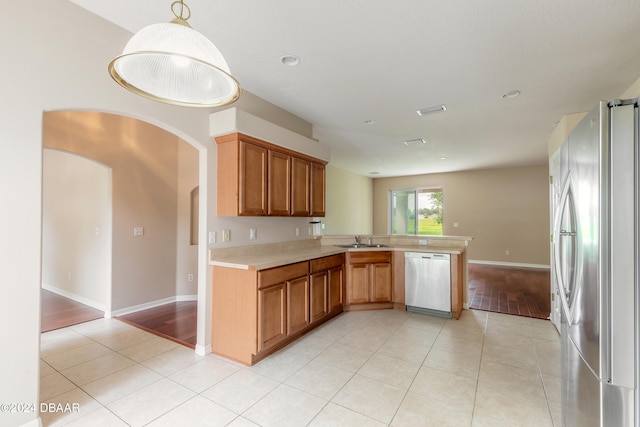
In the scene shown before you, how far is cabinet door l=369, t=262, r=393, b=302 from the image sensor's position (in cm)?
419

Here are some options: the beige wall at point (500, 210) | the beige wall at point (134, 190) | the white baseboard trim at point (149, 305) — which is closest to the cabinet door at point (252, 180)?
the beige wall at point (134, 190)

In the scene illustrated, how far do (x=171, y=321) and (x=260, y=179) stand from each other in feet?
7.57

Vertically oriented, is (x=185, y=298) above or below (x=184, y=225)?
below

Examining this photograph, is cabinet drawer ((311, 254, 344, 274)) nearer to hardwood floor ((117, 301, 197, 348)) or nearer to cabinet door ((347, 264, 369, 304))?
cabinet door ((347, 264, 369, 304))

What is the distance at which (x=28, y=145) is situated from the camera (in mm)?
1787

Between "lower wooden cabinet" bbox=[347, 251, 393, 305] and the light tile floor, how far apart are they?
2.37 ft

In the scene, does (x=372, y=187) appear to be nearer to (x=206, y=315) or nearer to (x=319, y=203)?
(x=319, y=203)

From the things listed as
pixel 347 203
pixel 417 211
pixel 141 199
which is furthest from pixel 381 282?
pixel 417 211

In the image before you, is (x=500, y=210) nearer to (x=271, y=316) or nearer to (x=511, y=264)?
(x=511, y=264)

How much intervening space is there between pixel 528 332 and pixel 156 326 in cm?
451

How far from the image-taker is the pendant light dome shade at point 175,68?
3.60 ft

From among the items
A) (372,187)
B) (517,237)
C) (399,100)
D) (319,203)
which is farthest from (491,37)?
(372,187)

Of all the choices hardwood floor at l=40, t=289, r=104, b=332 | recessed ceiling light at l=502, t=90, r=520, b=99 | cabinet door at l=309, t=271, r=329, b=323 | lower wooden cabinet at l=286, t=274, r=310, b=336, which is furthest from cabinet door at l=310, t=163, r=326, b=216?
hardwood floor at l=40, t=289, r=104, b=332

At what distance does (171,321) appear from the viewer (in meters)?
Result: 3.77
